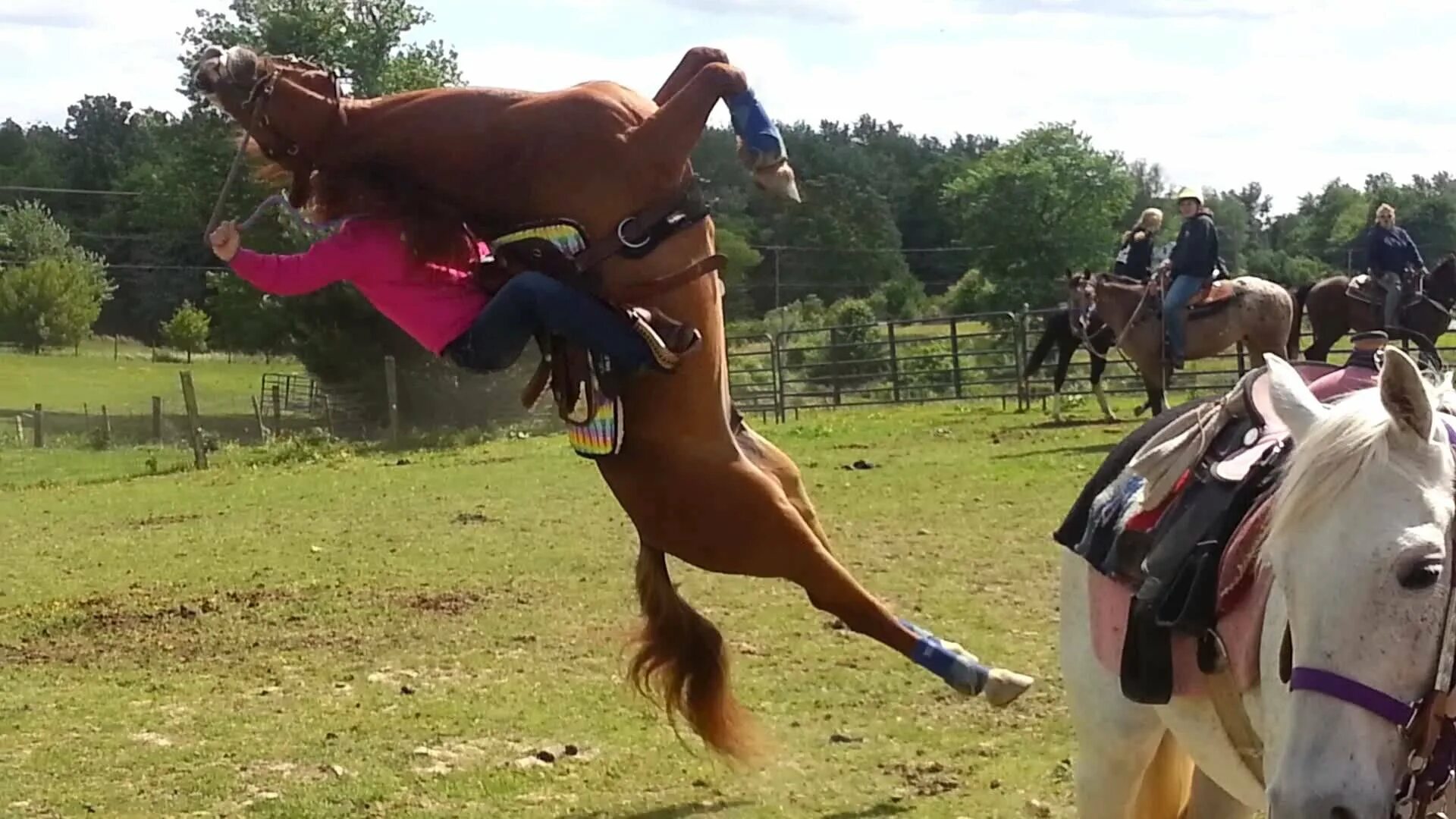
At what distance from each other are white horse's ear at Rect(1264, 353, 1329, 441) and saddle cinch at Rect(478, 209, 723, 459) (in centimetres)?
176

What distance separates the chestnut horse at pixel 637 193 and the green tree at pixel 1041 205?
183 ft

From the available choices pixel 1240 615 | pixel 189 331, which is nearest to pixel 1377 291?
pixel 1240 615

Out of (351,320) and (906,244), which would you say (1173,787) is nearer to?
(351,320)

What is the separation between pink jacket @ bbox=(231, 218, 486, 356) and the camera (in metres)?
3.78

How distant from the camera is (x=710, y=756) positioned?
17.5 feet

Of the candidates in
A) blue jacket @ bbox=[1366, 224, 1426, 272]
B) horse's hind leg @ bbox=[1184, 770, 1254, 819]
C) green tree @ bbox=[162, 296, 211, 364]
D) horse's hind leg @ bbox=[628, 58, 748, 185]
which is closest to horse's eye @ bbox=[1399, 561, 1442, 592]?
horse's hind leg @ bbox=[1184, 770, 1254, 819]

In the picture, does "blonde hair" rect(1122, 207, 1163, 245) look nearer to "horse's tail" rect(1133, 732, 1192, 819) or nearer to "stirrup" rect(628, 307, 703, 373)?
"stirrup" rect(628, 307, 703, 373)

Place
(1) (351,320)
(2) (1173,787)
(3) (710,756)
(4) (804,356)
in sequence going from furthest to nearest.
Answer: (1) (351,320), (4) (804,356), (3) (710,756), (2) (1173,787)

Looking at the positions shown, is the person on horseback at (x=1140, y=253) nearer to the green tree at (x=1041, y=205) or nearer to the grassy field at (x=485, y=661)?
the grassy field at (x=485, y=661)

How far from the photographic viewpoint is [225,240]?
3.78 meters

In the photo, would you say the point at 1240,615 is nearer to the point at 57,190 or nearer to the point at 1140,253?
the point at 1140,253

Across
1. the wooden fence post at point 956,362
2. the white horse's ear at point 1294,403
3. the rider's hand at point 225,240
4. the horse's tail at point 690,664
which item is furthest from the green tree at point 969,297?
the white horse's ear at point 1294,403

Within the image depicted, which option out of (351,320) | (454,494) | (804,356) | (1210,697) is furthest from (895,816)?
(351,320)

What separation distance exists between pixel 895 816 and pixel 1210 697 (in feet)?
6.61
